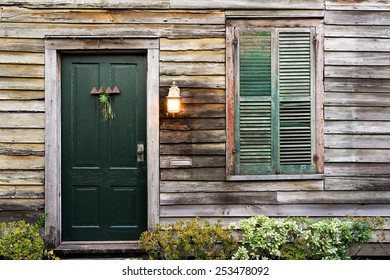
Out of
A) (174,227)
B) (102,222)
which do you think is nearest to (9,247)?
(102,222)

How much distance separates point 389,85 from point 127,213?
361 centimetres

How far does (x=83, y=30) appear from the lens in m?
5.55

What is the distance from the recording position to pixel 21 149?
18.1 ft

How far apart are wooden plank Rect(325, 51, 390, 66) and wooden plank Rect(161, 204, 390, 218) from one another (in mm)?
1751

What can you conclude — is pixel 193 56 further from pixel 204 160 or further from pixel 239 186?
pixel 239 186

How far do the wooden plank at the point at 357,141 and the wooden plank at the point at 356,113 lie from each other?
221 millimetres

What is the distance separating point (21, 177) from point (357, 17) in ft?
14.9

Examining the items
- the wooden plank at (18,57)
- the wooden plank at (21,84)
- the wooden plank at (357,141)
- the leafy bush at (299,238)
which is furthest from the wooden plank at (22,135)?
the wooden plank at (357,141)

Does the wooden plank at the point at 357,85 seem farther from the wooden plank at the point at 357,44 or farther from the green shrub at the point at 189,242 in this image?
the green shrub at the point at 189,242

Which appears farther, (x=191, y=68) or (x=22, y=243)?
(x=191, y=68)

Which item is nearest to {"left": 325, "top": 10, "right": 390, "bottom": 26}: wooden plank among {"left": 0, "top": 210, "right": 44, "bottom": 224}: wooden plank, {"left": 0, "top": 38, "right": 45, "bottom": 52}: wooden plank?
{"left": 0, "top": 38, "right": 45, "bottom": 52}: wooden plank

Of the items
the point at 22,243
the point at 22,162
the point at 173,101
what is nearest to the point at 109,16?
the point at 173,101

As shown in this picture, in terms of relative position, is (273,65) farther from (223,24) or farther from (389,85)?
(389,85)

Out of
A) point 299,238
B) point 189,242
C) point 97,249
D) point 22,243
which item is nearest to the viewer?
point 22,243
